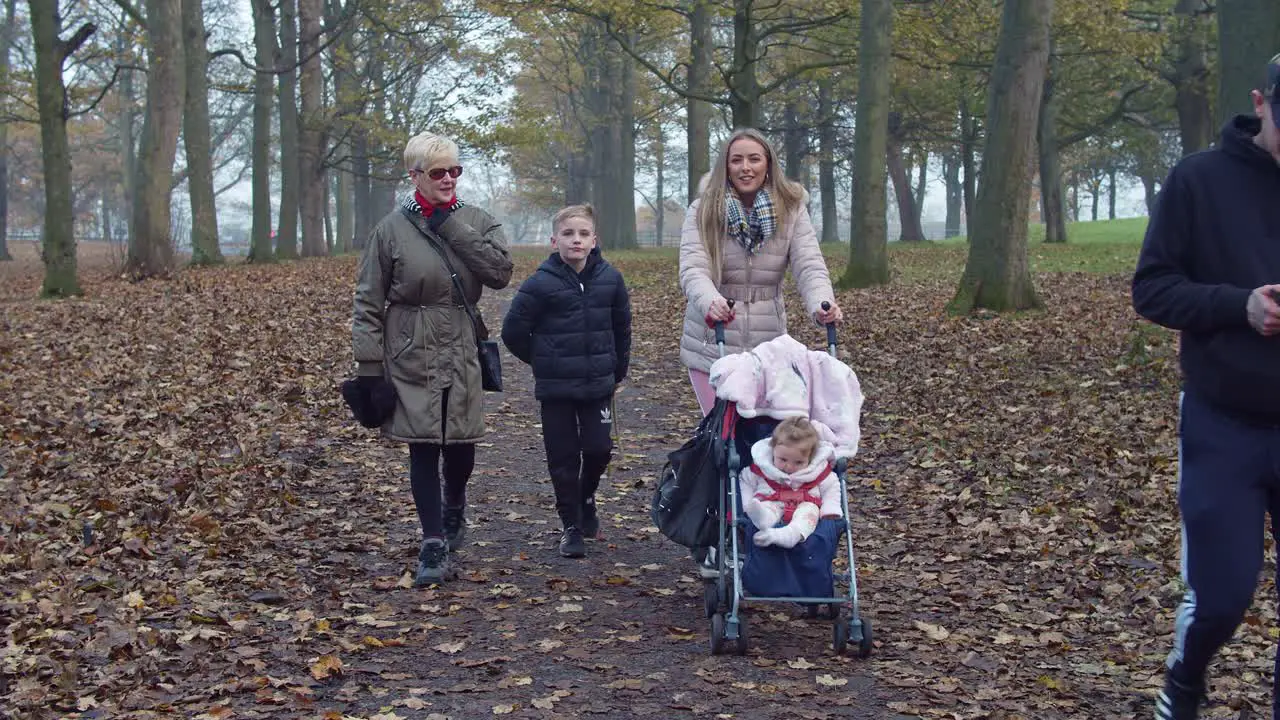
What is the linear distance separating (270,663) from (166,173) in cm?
1897

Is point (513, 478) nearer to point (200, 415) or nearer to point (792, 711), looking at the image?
point (200, 415)

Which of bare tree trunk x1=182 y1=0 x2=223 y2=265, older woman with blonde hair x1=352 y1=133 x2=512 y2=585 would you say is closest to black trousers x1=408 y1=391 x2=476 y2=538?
older woman with blonde hair x1=352 y1=133 x2=512 y2=585

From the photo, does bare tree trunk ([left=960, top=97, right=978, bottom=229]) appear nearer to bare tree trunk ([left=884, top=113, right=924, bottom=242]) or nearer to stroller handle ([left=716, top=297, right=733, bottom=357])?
bare tree trunk ([left=884, top=113, right=924, bottom=242])

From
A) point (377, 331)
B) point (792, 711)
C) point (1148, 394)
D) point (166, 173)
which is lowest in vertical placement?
point (792, 711)

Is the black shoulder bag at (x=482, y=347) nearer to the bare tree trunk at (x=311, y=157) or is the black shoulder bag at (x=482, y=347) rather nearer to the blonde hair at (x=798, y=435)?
the blonde hair at (x=798, y=435)

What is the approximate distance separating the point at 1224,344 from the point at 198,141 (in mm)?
25116

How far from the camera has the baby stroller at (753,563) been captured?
5188 mm

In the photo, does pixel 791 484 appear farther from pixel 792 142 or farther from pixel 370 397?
pixel 792 142

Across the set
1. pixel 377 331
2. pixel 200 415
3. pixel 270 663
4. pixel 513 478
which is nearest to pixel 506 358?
pixel 200 415

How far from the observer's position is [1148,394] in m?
10.2

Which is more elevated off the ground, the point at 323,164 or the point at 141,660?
the point at 323,164

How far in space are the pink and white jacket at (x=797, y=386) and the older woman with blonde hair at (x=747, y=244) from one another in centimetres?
45

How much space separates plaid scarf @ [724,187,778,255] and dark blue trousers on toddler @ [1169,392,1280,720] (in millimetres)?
2661

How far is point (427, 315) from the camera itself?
6.26 metres
